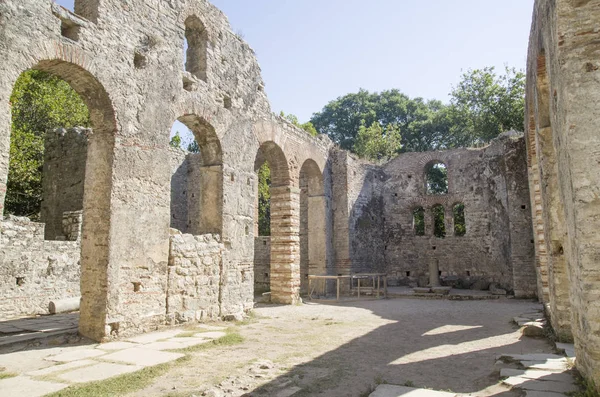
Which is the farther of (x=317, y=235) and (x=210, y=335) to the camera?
(x=317, y=235)

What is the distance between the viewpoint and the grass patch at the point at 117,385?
4.29 metres

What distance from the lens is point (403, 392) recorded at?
4.26 m

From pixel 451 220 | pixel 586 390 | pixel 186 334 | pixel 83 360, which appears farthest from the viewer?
pixel 451 220

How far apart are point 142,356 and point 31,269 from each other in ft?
21.3

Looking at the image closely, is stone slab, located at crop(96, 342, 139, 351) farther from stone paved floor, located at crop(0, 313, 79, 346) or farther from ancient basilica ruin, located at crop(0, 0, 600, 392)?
stone paved floor, located at crop(0, 313, 79, 346)

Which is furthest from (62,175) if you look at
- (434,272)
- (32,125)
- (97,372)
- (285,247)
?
(434,272)

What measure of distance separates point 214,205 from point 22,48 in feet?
15.4

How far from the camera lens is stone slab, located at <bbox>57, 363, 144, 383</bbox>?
4.77m

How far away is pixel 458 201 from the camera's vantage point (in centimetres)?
1800

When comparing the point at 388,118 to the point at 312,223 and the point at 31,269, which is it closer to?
the point at 312,223

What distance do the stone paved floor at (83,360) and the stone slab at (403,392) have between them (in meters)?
2.76

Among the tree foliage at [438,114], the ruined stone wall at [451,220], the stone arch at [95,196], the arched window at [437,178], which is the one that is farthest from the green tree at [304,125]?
the stone arch at [95,196]

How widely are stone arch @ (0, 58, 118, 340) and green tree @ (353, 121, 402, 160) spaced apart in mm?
25008

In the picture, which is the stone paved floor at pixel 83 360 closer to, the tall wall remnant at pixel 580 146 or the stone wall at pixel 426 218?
the tall wall remnant at pixel 580 146
